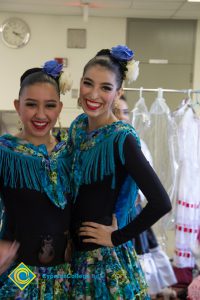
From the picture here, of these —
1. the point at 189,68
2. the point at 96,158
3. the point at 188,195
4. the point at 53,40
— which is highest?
the point at 53,40

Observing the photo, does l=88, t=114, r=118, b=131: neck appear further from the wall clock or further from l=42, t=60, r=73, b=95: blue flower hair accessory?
the wall clock

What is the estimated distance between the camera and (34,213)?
128 centimetres

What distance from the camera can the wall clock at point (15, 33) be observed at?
5.59 meters

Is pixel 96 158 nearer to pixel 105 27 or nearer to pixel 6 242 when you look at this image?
pixel 6 242

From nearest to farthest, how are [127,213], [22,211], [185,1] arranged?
[22,211] < [127,213] < [185,1]

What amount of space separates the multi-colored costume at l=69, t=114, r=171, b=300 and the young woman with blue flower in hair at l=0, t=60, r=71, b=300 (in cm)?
6

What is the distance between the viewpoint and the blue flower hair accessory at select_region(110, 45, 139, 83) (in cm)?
141

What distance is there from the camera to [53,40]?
225 inches

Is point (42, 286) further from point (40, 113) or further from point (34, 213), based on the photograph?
point (40, 113)

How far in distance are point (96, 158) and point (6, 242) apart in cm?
42

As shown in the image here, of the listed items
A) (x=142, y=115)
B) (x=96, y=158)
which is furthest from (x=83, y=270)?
(x=142, y=115)

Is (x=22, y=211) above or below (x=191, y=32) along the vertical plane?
below

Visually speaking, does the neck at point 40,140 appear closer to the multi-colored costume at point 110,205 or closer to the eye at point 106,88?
the multi-colored costume at point 110,205

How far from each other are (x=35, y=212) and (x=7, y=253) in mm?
161
